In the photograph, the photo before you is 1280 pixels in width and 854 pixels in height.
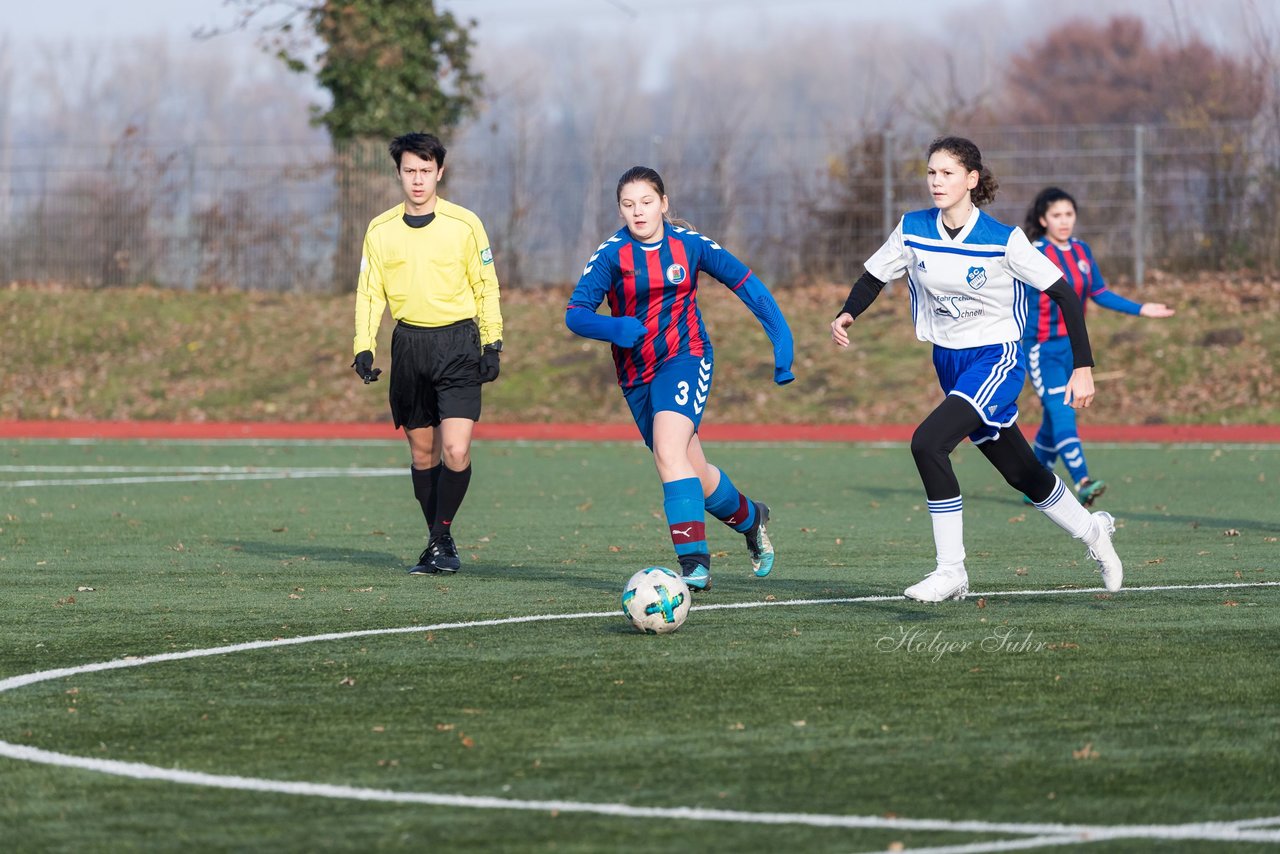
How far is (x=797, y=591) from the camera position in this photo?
821 cm

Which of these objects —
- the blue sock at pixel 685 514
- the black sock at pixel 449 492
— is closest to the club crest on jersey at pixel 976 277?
the blue sock at pixel 685 514

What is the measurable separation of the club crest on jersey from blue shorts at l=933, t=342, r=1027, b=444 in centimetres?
27

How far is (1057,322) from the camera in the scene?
13039 mm

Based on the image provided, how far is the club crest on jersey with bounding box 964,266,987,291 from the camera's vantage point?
752 centimetres

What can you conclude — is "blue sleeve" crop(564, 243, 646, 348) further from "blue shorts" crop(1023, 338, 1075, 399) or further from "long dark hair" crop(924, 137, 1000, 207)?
"blue shorts" crop(1023, 338, 1075, 399)

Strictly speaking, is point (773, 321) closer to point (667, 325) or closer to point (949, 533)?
point (667, 325)

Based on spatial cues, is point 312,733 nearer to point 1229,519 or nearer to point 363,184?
point 1229,519

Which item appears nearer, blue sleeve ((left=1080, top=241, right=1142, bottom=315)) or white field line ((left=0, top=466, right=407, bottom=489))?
blue sleeve ((left=1080, top=241, right=1142, bottom=315))

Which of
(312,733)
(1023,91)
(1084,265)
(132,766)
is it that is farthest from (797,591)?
(1023,91)

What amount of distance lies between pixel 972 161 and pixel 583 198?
2281 centimetres

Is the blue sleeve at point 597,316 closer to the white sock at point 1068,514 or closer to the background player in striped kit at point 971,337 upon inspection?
the background player in striped kit at point 971,337

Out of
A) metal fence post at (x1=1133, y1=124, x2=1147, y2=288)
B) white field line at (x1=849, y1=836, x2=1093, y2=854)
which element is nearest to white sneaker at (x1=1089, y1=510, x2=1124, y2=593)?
white field line at (x1=849, y1=836, x2=1093, y2=854)

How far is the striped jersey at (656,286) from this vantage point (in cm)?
798

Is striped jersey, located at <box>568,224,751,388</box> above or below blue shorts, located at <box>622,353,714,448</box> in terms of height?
above
